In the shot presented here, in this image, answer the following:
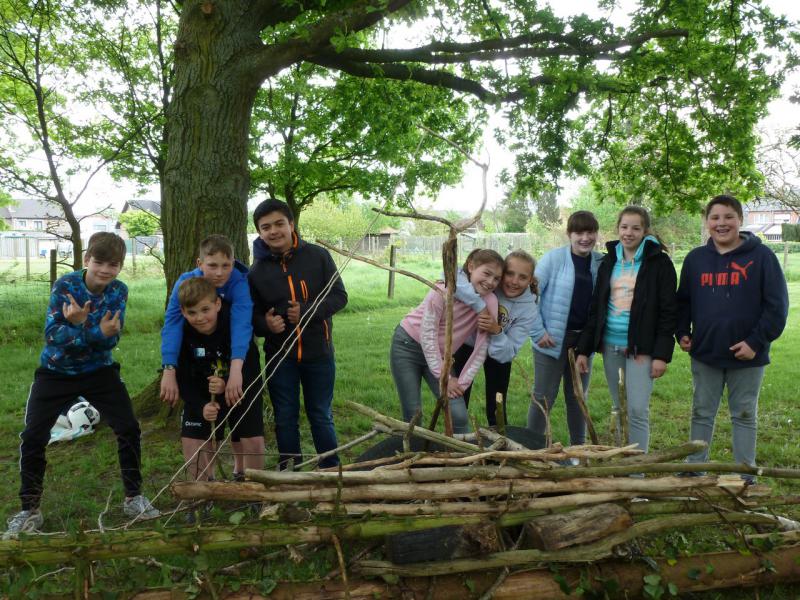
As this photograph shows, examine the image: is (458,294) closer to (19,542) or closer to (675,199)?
(19,542)

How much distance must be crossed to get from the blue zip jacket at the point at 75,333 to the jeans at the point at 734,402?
357 cm

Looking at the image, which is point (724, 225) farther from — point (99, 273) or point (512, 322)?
point (99, 273)

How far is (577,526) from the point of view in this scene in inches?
98.9

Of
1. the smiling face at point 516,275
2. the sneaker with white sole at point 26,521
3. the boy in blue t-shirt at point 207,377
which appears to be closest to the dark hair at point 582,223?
the smiling face at point 516,275

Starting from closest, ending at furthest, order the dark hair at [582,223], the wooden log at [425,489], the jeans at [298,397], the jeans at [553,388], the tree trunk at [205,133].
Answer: the wooden log at [425,489]
the jeans at [298,397]
the dark hair at [582,223]
the jeans at [553,388]
the tree trunk at [205,133]

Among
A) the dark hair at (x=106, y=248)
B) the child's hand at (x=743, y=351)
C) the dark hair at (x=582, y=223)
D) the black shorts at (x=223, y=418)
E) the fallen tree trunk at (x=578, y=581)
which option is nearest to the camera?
the fallen tree trunk at (x=578, y=581)

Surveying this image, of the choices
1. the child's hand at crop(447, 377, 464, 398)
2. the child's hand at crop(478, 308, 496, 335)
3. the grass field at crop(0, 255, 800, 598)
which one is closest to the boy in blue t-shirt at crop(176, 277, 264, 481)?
the grass field at crop(0, 255, 800, 598)

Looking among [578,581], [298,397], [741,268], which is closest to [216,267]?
[298,397]

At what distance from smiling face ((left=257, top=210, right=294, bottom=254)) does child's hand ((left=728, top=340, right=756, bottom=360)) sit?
2.75 meters

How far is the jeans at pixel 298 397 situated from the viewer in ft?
12.4

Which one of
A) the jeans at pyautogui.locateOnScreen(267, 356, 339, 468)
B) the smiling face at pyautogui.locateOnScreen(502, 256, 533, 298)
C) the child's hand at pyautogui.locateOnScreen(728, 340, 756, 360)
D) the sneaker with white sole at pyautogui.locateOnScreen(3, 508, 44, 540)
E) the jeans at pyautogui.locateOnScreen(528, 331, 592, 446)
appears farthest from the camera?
the jeans at pyautogui.locateOnScreen(528, 331, 592, 446)

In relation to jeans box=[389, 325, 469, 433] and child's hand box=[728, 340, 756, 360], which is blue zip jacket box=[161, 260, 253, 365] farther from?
child's hand box=[728, 340, 756, 360]

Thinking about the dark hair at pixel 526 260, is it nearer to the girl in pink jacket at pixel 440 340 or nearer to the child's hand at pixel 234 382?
the girl in pink jacket at pixel 440 340

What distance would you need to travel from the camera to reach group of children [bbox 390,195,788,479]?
12.2 ft
